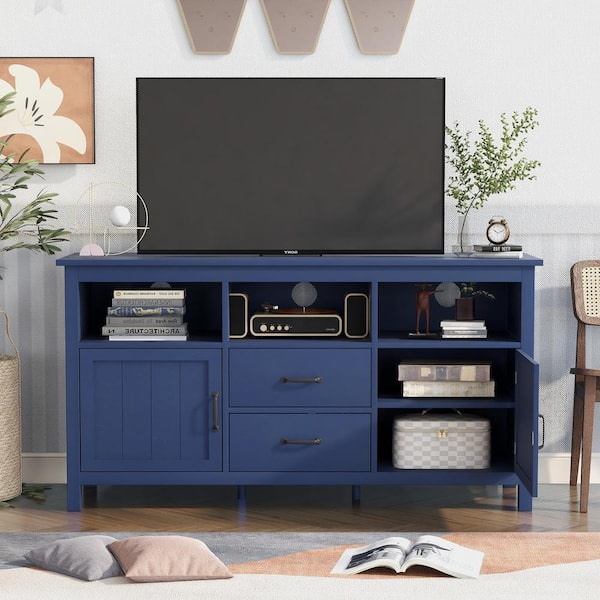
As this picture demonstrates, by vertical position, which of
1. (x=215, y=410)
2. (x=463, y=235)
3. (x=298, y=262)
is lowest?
(x=215, y=410)

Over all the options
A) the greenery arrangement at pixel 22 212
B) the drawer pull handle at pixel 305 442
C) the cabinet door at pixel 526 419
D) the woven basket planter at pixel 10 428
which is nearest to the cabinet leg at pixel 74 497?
the woven basket planter at pixel 10 428

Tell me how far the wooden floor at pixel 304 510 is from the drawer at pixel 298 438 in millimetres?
211

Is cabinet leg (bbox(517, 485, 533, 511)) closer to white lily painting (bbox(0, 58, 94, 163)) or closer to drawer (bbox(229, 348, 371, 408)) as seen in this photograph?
drawer (bbox(229, 348, 371, 408))

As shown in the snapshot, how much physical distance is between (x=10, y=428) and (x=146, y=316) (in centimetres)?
71

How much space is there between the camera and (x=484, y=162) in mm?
3949

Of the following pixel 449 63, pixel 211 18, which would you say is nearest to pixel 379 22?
pixel 449 63

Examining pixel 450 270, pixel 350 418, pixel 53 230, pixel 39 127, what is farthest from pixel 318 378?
pixel 39 127

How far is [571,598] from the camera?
6.08ft

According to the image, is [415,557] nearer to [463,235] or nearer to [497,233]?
[497,233]

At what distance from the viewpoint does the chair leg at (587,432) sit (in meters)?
3.71

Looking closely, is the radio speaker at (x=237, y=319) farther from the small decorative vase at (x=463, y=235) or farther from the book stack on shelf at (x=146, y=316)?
the small decorative vase at (x=463, y=235)

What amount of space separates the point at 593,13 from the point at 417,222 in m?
1.19

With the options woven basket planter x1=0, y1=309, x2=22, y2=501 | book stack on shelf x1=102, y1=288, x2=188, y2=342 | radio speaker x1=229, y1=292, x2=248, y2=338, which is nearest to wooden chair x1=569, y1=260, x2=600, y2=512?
radio speaker x1=229, y1=292, x2=248, y2=338

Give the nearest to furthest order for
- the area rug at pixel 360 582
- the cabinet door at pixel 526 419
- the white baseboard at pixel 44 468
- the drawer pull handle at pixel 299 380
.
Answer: the area rug at pixel 360 582 → the cabinet door at pixel 526 419 → the drawer pull handle at pixel 299 380 → the white baseboard at pixel 44 468
